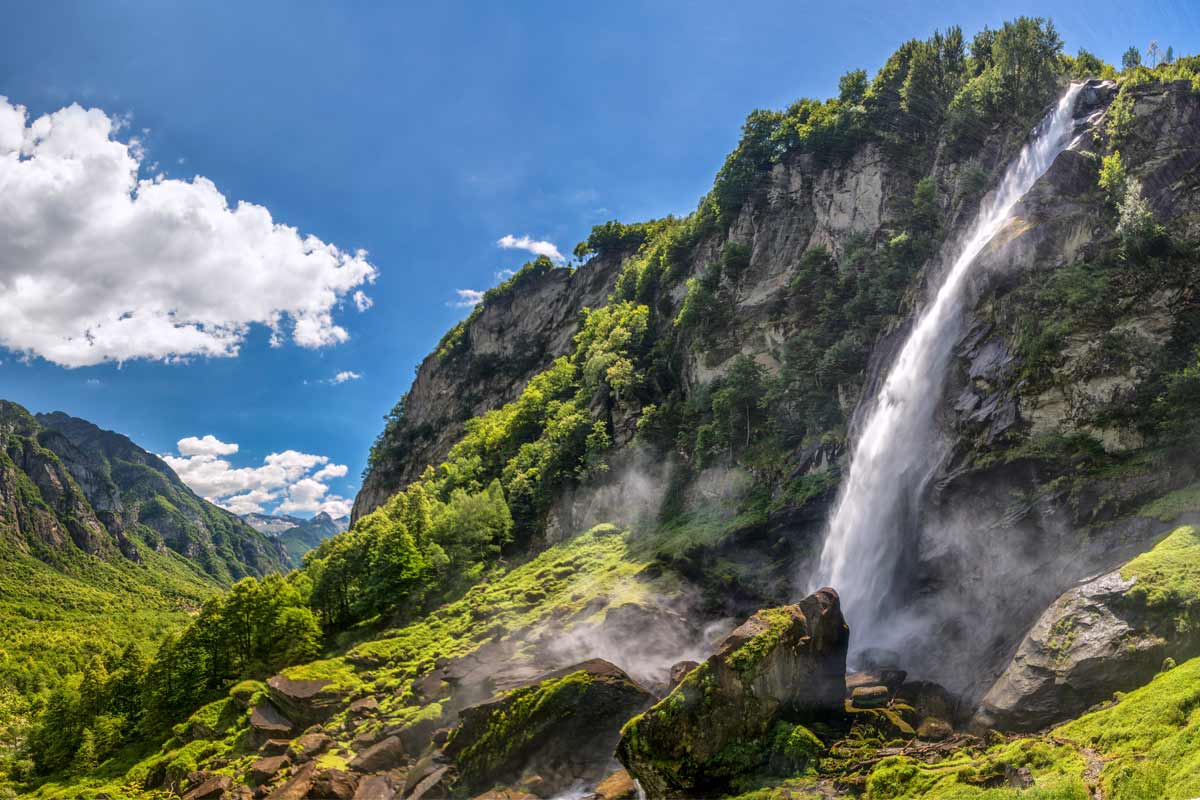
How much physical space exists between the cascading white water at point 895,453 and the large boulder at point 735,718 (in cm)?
921

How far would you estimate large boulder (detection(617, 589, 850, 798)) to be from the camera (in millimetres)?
19281

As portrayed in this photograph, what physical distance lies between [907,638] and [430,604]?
1356 inches

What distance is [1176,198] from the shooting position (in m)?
28.0

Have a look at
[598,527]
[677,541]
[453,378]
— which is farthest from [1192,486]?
[453,378]

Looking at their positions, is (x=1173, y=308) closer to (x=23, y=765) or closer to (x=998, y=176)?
(x=998, y=176)

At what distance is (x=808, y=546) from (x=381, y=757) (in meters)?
23.8

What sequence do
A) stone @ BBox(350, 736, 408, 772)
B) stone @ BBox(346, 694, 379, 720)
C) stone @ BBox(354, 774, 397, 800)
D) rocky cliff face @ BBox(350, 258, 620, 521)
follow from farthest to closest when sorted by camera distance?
rocky cliff face @ BBox(350, 258, 620, 521)
stone @ BBox(346, 694, 379, 720)
stone @ BBox(350, 736, 408, 772)
stone @ BBox(354, 774, 397, 800)

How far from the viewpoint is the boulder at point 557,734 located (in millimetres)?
24141

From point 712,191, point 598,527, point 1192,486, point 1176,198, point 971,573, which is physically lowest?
point 971,573

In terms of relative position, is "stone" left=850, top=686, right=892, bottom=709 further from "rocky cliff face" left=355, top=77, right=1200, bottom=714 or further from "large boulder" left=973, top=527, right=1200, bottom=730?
"large boulder" left=973, top=527, right=1200, bottom=730

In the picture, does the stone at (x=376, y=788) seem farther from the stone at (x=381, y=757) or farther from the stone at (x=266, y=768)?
the stone at (x=266, y=768)

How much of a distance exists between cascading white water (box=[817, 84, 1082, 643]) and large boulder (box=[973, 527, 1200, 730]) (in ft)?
34.4

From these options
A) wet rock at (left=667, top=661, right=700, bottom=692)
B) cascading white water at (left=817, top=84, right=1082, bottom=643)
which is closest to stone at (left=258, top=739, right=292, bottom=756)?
wet rock at (left=667, top=661, right=700, bottom=692)

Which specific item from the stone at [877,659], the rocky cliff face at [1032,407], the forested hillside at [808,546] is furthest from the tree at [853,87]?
the stone at [877,659]
